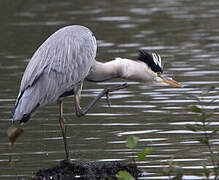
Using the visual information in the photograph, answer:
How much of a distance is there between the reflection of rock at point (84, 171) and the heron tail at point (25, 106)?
28.6 inches

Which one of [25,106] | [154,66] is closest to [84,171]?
[25,106]

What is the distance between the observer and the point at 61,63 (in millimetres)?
8898

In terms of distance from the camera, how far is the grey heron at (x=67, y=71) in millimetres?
8672

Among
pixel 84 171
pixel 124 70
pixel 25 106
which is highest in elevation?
pixel 124 70

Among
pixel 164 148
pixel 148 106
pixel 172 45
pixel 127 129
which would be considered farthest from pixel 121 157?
pixel 172 45

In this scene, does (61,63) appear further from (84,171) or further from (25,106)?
(84,171)

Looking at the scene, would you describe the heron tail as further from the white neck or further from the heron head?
the heron head

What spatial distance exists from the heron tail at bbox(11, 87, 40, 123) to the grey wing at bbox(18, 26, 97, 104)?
0.30 feet

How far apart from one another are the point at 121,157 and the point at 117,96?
337cm

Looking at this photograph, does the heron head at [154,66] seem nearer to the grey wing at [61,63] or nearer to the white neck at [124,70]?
the white neck at [124,70]

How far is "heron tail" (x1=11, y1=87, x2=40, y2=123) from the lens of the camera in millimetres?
8477

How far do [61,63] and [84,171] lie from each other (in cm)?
148

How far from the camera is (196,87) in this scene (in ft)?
39.5

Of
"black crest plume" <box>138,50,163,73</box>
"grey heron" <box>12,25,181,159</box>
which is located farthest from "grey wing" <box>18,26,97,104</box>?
"black crest plume" <box>138,50,163,73</box>
